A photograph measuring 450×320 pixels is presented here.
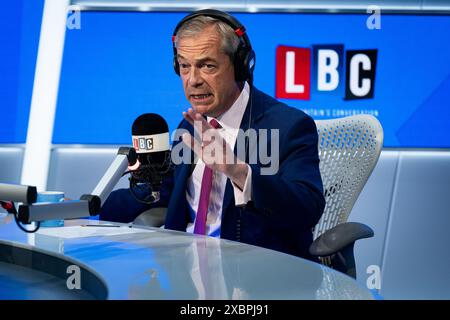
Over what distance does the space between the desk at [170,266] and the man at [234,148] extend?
0.91 feet

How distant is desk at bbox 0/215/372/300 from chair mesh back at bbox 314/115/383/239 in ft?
2.52

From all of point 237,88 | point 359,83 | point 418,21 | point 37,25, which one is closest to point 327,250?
point 237,88

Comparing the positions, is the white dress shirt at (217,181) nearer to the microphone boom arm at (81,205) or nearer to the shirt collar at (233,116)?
the shirt collar at (233,116)

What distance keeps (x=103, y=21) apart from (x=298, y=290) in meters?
2.90

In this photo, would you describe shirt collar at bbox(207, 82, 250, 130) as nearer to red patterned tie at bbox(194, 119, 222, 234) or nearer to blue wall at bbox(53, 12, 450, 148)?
red patterned tie at bbox(194, 119, 222, 234)

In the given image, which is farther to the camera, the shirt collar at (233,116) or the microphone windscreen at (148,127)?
the shirt collar at (233,116)

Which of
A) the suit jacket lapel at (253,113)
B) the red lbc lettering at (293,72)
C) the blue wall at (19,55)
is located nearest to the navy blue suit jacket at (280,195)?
the suit jacket lapel at (253,113)

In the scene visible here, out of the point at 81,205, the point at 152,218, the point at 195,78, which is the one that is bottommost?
the point at 152,218

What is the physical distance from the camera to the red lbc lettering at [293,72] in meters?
3.61

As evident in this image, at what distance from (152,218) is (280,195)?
0.65 meters

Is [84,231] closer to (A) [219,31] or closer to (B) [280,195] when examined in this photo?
(B) [280,195]

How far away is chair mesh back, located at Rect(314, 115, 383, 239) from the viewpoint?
2.25m

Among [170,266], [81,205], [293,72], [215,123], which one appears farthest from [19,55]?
[170,266]

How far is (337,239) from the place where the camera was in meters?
1.84
